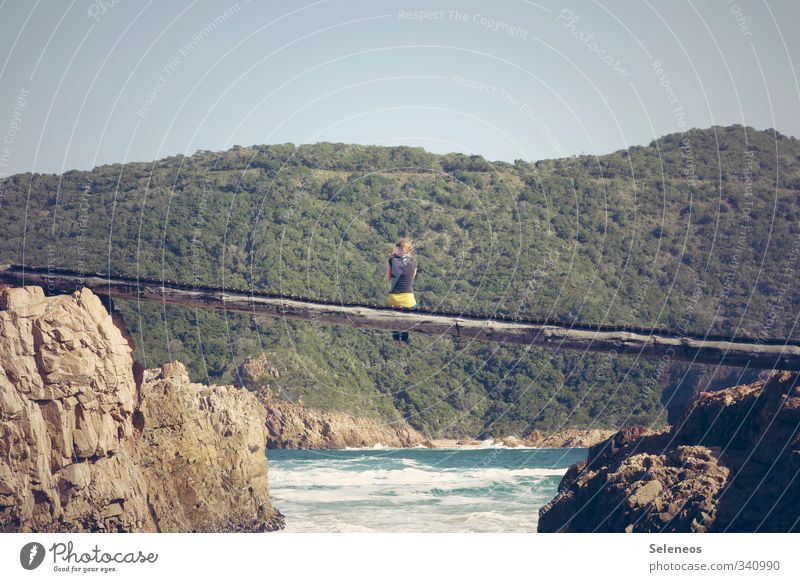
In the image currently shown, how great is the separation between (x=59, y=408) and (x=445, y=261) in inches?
2503

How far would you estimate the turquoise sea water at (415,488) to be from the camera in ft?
118

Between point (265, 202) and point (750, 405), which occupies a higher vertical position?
point (265, 202)

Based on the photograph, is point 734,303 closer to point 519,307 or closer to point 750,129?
point 519,307

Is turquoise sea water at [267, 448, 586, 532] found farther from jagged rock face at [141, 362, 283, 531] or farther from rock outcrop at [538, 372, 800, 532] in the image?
rock outcrop at [538, 372, 800, 532]

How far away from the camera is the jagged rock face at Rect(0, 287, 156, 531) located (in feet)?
73.9

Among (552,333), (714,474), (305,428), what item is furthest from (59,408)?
(305,428)

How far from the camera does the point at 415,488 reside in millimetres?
47781

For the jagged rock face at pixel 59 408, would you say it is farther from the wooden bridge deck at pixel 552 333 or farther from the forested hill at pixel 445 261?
the forested hill at pixel 445 261

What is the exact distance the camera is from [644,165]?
105062 millimetres

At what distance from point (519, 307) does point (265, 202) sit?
1101 inches

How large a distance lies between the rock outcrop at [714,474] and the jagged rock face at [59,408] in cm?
1103

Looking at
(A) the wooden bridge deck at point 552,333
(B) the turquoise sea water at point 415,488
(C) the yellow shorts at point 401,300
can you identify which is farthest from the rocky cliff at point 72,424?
(B) the turquoise sea water at point 415,488

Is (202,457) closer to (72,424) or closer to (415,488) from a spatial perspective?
(72,424)
